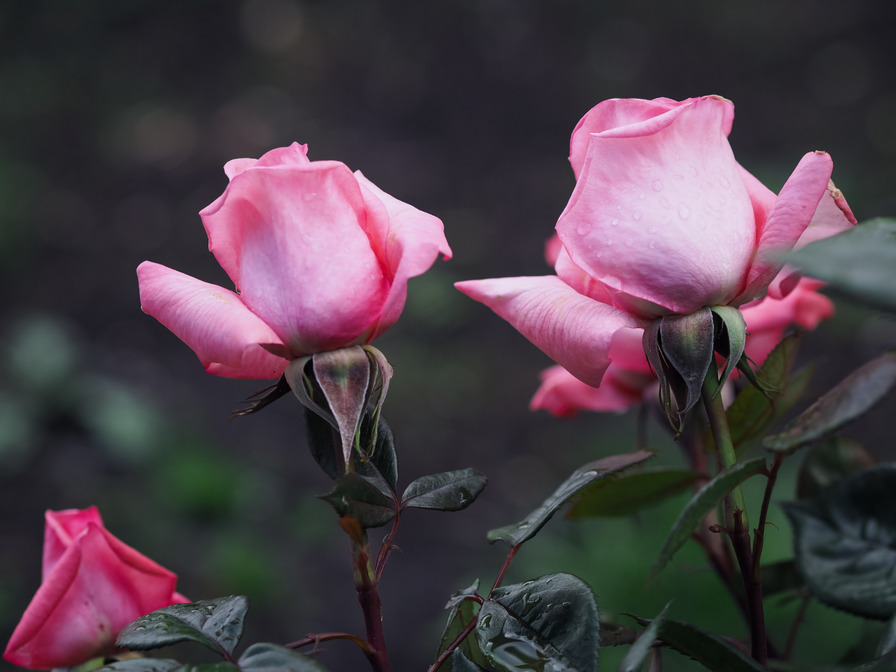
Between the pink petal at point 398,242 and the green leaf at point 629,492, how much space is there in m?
0.13

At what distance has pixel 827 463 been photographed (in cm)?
38

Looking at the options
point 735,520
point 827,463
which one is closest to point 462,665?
point 735,520

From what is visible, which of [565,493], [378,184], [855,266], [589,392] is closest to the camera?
[855,266]

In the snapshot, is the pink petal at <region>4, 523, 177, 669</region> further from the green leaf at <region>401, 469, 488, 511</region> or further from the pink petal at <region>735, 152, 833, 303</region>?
the pink petal at <region>735, 152, 833, 303</region>

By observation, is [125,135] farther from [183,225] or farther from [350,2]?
[350,2]

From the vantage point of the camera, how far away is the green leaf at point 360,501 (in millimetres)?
259

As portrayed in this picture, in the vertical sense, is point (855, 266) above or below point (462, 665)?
above

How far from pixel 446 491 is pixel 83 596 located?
6.4 inches

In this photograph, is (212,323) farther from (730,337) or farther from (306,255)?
(730,337)

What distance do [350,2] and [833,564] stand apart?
120 inches

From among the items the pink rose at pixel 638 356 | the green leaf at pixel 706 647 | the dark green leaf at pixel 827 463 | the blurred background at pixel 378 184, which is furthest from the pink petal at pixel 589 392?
the blurred background at pixel 378 184

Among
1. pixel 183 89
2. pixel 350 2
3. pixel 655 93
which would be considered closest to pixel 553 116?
pixel 655 93

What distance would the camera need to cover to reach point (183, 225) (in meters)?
2.35

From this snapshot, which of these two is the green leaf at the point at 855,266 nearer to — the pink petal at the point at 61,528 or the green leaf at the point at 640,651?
the green leaf at the point at 640,651
